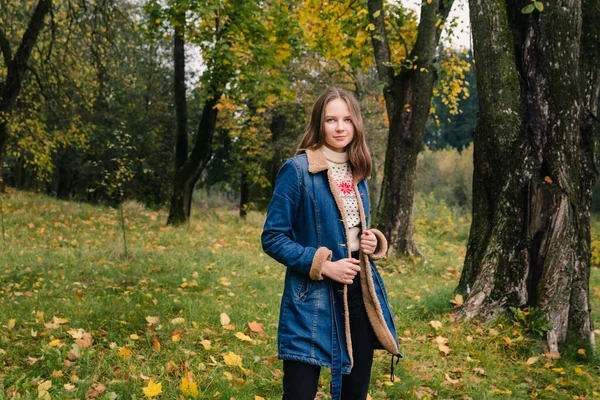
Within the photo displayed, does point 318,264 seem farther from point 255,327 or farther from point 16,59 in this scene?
point 16,59

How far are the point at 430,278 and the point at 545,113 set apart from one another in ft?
13.6

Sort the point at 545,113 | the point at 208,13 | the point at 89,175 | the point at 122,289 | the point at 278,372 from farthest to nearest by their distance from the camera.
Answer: the point at 89,175, the point at 208,13, the point at 122,289, the point at 545,113, the point at 278,372

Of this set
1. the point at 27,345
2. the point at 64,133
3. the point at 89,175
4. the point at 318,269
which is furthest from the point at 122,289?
the point at 89,175

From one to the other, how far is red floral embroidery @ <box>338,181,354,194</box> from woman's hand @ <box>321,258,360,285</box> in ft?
1.22

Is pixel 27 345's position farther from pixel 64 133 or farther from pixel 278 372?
pixel 64 133

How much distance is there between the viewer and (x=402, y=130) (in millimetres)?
8789

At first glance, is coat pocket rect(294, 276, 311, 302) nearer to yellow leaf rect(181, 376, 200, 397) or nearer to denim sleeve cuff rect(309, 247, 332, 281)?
denim sleeve cuff rect(309, 247, 332, 281)

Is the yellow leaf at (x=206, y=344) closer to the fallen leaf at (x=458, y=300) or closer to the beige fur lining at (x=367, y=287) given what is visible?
the beige fur lining at (x=367, y=287)

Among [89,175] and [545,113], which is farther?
[89,175]

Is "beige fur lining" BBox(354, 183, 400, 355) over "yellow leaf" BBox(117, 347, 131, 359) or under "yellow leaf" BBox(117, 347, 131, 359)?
over

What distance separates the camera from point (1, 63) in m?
14.5

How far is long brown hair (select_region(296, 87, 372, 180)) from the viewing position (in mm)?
2402

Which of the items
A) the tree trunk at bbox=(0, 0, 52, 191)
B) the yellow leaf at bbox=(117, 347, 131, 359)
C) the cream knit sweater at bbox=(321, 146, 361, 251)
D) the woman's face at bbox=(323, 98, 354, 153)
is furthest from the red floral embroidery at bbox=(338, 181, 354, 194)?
the tree trunk at bbox=(0, 0, 52, 191)

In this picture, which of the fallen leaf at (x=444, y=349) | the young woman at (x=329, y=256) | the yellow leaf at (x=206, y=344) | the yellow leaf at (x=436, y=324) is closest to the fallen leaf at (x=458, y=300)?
the yellow leaf at (x=436, y=324)
